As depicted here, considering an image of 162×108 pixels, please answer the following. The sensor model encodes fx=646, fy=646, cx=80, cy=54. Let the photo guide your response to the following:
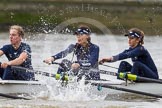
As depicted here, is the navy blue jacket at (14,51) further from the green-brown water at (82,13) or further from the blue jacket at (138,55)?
the green-brown water at (82,13)

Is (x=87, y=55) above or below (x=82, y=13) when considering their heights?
below

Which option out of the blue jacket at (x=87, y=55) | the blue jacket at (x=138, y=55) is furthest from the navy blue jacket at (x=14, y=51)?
the blue jacket at (x=138, y=55)

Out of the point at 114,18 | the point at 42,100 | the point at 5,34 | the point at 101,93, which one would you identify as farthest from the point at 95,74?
the point at 114,18

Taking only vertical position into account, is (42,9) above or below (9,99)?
above

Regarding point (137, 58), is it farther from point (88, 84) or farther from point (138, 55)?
point (88, 84)

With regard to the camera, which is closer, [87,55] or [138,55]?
[87,55]

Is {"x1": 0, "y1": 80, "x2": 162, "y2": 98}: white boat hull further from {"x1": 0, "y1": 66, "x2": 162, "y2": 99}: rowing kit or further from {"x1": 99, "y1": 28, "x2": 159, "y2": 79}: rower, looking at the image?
{"x1": 99, "y1": 28, "x2": 159, "y2": 79}: rower

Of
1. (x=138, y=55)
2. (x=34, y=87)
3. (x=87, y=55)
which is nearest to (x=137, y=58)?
(x=138, y=55)

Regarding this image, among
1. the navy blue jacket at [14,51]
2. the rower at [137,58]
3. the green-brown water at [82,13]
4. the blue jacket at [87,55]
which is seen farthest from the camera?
the green-brown water at [82,13]

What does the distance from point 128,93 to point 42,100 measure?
81.9 inches

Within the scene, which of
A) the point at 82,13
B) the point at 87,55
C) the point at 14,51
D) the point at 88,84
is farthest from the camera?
the point at 82,13

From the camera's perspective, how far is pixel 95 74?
14.1 m

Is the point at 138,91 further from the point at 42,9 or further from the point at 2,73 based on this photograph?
the point at 42,9

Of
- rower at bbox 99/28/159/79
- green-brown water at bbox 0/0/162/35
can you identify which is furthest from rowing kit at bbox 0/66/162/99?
green-brown water at bbox 0/0/162/35
